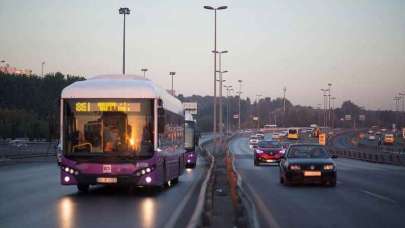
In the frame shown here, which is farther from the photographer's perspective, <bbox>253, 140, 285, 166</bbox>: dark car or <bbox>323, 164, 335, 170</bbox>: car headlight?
<bbox>253, 140, 285, 166</bbox>: dark car

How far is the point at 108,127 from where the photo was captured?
2027 cm

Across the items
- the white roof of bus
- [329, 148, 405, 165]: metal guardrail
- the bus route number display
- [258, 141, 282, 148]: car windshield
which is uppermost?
the white roof of bus

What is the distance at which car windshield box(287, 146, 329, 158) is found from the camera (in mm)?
26172

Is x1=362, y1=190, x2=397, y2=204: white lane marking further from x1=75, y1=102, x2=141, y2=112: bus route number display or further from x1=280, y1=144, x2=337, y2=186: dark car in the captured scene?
x1=75, y1=102, x2=141, y2=112: bus route number display

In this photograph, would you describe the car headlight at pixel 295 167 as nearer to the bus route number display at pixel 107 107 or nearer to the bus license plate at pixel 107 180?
the bus route number display at pixel 107 107

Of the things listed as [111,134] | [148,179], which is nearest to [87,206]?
[148,179]

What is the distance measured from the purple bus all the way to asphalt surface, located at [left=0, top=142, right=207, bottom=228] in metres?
0.74

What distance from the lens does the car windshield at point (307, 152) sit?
26.2 m

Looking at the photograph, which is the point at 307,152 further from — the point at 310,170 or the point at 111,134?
the point at 111,134

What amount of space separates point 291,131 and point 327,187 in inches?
3909

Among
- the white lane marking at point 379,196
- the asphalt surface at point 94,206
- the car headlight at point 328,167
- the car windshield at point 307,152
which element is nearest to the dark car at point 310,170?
the car headlight at point 328,167

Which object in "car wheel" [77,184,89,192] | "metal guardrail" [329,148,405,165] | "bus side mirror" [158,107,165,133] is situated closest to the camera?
"bus side mirror" [158,107,165,133]

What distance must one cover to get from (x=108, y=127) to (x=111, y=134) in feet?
0.84

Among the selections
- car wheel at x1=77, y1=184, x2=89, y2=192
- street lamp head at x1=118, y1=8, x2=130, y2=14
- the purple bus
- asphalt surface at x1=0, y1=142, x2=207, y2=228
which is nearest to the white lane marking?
asphalt surface at x1=0, y1=142, x2=207, y2=228
